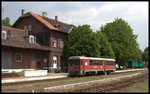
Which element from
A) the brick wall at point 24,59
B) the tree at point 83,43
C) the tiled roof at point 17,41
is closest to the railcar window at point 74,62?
the tree at point 83,43

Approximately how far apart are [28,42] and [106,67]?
13273mm

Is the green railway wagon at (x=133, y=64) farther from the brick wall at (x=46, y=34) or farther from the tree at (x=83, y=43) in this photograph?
the brick wall at (x=46, y=34)

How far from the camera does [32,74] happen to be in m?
25.6

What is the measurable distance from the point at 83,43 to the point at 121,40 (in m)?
17.7

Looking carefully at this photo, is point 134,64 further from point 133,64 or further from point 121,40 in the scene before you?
point 121,40

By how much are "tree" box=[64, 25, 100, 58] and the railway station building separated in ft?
6.20

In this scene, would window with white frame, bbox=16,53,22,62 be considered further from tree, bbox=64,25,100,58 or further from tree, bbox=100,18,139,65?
tree, bbox=100,18,139,65

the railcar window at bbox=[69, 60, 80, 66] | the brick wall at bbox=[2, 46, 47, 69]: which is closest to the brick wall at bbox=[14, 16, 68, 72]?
the brick wall at bbox=[2, 46, 47, 69]

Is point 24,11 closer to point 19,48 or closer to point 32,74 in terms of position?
point 19,48

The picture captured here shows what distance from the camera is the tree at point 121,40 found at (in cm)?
4681

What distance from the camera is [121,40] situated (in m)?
47.7

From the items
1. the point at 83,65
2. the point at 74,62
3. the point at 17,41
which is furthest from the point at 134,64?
the point at 17,41

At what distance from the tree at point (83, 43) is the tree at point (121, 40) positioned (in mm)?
14451

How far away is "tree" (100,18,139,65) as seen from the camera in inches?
1843
